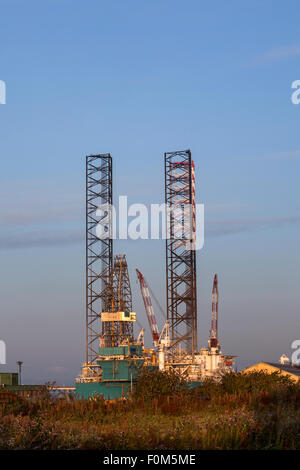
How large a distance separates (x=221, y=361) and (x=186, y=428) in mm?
72870

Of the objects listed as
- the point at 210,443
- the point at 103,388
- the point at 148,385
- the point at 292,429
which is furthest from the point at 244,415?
the point at 103,388

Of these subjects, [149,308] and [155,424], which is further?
[149,308]

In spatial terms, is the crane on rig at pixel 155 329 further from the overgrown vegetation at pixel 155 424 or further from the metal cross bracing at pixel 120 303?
the overgrown vegetation at pixel 155 424

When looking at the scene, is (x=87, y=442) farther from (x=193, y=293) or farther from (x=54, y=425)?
(x=193, y=293)

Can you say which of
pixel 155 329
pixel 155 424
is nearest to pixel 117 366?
pixel 155 329

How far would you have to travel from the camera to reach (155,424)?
23.2 meters

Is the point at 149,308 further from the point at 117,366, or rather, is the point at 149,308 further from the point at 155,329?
the point at 117,366

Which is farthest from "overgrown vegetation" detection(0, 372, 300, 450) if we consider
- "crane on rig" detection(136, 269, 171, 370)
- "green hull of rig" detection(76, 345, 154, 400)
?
"crane on rig" detection(136, 269, 171, 370)

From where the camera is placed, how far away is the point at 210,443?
766 inches

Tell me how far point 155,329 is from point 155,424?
265ft

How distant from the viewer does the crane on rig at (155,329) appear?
307 ft

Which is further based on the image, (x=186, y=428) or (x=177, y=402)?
(x=177, y=402)

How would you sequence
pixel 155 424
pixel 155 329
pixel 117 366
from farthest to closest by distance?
pixel 155 329 < pixel 117 366 < pixel 155 424

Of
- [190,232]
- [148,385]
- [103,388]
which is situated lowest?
[103,388]
